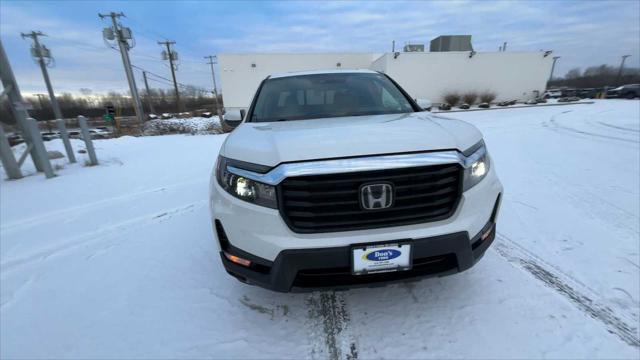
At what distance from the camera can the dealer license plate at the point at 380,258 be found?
1492 millimetres

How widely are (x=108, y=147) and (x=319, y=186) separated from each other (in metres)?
10.2

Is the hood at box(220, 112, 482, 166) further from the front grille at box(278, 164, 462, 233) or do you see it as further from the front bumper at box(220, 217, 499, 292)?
the front bumper at box(220, 217, 499, 292)

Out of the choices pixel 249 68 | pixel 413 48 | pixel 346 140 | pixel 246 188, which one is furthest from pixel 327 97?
pixel 413 48

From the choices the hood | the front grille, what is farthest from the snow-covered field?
the hood

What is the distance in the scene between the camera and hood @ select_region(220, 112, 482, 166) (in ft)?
5.07

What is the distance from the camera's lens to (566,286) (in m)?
2.02

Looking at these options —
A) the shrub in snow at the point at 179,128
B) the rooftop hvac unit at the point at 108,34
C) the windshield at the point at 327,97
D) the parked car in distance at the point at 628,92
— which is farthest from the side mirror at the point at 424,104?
the parked car in distance at the point at 628,92

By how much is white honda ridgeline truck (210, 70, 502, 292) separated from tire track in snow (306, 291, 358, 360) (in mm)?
408

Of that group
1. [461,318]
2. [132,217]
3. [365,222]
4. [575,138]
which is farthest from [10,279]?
[575,138]

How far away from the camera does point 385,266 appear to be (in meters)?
1.53

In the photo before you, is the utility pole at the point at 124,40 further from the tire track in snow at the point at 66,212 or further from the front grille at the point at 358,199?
the front grille at the point at 358,199

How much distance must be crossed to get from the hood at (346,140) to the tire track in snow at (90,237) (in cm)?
215

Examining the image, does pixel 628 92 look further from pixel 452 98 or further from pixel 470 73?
pixel 452 98

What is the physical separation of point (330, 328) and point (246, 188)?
100cm
